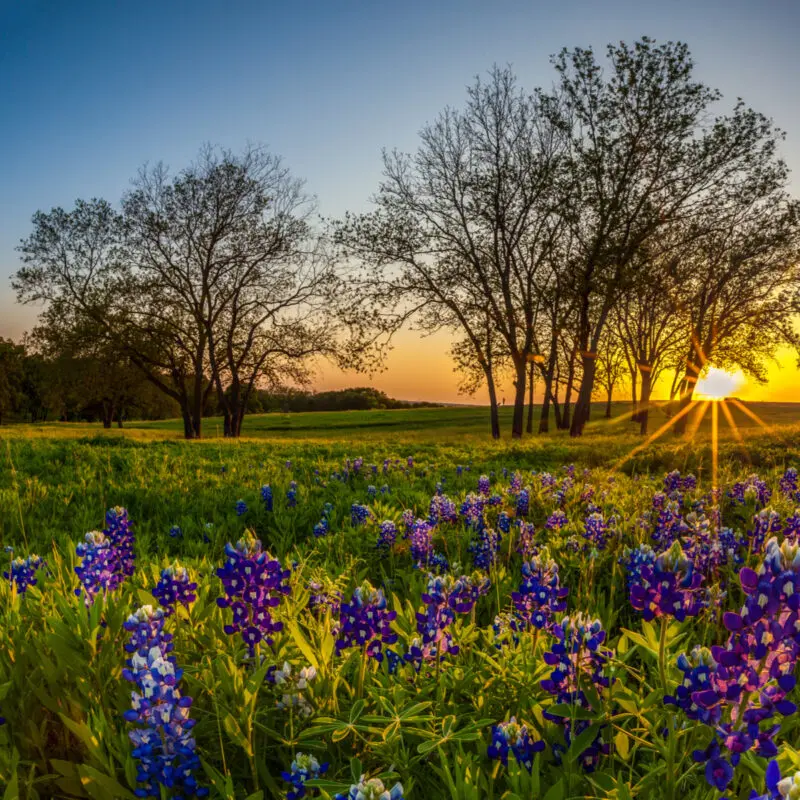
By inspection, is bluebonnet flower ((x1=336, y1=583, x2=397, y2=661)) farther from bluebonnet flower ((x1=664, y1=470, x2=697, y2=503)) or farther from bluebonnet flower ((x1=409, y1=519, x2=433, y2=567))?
bluebonnet flower ((x1=664, y1=470, x2=697, y2=503))

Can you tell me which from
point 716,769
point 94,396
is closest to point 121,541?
point 716,769

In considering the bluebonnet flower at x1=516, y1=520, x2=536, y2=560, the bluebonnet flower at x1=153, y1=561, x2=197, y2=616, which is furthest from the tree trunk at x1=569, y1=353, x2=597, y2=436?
the bluebonnet flower at x1=153, y1=561, x2=197, y2=616

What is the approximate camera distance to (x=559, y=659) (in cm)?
214

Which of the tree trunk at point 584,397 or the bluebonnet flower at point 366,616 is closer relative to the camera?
the bluebonnet flower at point 366,616

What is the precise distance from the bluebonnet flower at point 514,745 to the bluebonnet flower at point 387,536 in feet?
10.8

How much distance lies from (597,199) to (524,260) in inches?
182

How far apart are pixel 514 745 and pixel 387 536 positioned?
3.41m

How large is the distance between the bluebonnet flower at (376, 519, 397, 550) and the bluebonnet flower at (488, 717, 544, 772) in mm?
3297

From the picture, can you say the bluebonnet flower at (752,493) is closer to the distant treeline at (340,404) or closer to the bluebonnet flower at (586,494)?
the bluebonnet flower at (586,494)

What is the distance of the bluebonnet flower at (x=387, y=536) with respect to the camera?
17.8 ft

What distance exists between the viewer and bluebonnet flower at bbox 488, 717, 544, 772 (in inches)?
81.7

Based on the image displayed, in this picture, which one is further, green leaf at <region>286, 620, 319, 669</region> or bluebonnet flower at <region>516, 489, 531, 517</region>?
bluebonnet flower at <region>516, 489, 531, 517</region>

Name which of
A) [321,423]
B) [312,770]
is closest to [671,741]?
[312,770]

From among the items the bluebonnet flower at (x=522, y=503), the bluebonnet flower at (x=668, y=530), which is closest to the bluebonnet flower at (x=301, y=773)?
the bluebonnet flower at (x=668, y=530)
